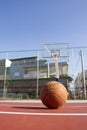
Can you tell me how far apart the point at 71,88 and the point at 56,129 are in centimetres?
1783

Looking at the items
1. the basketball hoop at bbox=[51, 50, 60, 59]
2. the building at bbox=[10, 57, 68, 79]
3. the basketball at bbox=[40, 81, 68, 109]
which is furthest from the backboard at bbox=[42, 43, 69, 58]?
the basketball at bbox=[40, 81, 68, 109]

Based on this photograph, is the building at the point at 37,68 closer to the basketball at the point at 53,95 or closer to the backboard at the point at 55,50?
the backboard at the point at 55,50

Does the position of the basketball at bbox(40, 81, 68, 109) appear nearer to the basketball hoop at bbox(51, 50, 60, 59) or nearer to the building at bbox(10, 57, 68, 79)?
the basketball hoop at bbox(51, 50, 60, 59)

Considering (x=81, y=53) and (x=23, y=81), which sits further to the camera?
(x=23, y=81)

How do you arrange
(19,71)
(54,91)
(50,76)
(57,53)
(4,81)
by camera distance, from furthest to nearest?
(19,71)
(50,76)
(4,81)
(57,53)
(54,91)

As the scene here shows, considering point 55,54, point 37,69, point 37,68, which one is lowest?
point 37,69

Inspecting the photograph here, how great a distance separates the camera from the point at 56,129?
4441 millimetres

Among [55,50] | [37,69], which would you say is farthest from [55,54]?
[37,69]

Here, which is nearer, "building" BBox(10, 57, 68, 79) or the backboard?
the backboard

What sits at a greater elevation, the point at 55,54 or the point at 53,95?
the point at 55,54

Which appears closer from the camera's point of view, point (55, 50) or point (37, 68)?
point (55, 50)

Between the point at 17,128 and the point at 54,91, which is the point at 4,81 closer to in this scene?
the point at 54,91

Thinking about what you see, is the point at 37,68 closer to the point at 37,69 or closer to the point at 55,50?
the point at 37,69

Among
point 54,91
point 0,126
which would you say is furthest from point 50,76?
point 0,126
